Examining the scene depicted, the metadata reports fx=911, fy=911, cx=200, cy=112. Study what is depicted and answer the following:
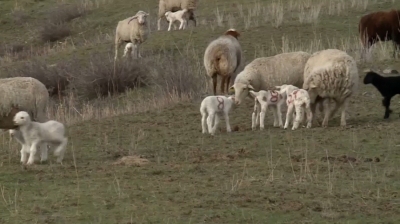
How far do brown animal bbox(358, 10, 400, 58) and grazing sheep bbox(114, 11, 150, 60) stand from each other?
19.8 feet

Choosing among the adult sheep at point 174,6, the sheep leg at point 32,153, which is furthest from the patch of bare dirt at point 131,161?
the adult sheep at point 174,6

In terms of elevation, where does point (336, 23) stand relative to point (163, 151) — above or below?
above

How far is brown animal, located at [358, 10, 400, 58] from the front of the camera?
2214cm

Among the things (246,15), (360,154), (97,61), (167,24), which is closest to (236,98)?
(360,154)

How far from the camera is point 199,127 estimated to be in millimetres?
14938

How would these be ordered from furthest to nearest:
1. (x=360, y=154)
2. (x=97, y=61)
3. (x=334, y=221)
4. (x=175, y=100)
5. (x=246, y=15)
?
(x=246, y=15)
(x=97, y=61)
(x=175, y=100)
(x=360, y=154)
(x=334, y=221)

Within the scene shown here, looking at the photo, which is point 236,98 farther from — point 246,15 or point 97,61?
point 246,15

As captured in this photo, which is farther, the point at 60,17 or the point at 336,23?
the point at 60,17

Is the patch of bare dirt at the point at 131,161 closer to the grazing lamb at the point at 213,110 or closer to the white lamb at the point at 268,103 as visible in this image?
the grazing lamb at the point at 213,110

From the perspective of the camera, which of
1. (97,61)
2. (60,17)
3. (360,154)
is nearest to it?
(360,154)

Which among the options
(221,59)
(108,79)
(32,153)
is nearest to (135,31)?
(108,79)

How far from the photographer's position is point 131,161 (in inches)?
457

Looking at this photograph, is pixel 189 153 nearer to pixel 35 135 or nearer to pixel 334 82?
pixel 35 135

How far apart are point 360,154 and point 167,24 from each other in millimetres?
20479
